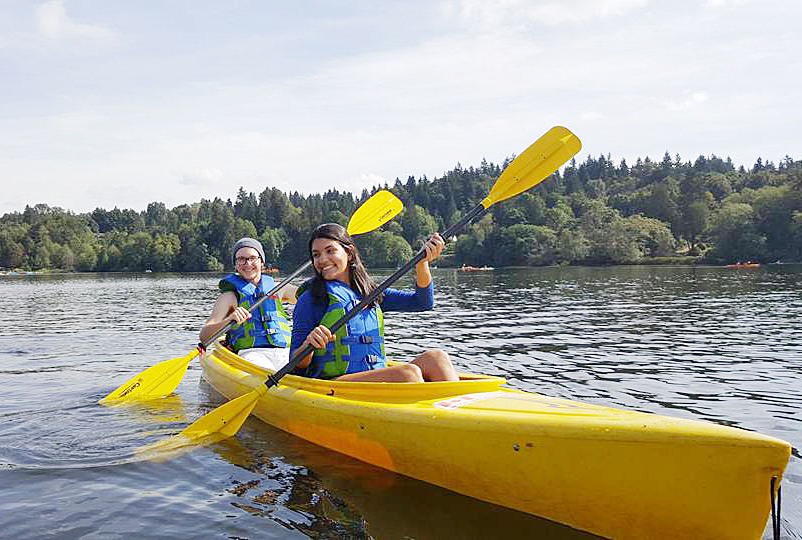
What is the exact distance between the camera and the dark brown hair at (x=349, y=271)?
5.24m

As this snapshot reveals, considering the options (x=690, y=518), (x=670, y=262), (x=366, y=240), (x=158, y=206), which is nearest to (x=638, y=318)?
(x=690, y=518)

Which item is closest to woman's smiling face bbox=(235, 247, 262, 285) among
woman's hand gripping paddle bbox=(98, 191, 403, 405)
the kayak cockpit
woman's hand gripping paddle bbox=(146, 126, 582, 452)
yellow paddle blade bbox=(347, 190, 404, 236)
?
woman's hand gripping paddle bbox=(98, 191, 403, 405)

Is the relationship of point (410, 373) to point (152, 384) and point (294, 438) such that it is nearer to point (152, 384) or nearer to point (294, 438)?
point (294, 438)

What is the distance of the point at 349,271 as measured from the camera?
5484 millimetres

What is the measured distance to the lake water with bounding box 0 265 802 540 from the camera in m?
4.05

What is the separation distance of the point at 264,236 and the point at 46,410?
88.5 meters

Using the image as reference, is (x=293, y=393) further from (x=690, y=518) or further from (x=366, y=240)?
(x=366, y=240)

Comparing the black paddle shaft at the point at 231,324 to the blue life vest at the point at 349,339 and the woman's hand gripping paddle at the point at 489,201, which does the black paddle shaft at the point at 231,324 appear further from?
the blue life vest at the point at 349,339

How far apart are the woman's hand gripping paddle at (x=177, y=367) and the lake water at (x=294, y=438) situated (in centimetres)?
23

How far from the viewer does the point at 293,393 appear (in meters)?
5.45

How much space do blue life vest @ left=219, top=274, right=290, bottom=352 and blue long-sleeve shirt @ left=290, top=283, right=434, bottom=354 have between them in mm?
2236

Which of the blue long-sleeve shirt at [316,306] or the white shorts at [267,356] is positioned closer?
the blue long-sleeve shirt at [316,306]

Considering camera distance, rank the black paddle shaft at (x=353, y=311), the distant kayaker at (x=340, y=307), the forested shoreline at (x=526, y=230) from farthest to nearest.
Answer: the forested shoreline at (x=526, y=230), the distant kayaker at (x=340, y=307), the black paddle shaft at (x=353, y=311)

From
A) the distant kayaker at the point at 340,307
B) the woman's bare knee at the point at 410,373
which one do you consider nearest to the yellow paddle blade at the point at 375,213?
the distant kayaker at the point at 340,307
